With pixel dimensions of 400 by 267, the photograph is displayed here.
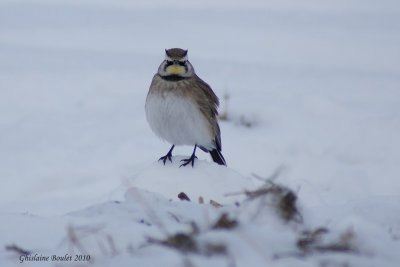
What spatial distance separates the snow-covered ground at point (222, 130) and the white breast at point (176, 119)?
0.58 meters

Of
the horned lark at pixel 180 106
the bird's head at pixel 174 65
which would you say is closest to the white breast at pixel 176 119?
the horned lark at pixel 180 106

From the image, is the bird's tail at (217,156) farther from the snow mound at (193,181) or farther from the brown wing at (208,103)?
the snow mound at (193,181)

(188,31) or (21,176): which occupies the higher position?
(188,31)

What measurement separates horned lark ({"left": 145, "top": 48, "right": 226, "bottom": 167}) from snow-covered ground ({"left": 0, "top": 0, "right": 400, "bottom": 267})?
1.91 feet

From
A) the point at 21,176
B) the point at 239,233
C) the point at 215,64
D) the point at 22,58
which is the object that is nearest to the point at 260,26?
the point at 215,64

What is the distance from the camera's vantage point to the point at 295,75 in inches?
407

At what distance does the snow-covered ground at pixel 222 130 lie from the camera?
10.00ft

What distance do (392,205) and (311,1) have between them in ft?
36.8

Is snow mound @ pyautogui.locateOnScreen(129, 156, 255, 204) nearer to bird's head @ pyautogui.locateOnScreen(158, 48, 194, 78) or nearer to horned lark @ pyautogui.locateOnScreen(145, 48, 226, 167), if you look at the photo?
horned lark @ pyautogui.locateOnScreen(145, 48, 226, 167)

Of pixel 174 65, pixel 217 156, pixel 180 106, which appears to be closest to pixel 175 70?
pixel 174 65

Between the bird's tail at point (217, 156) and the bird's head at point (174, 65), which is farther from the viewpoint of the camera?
the bird's tail at point (217, 156)

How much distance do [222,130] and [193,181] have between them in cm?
390

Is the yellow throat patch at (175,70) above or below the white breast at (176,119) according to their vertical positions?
above

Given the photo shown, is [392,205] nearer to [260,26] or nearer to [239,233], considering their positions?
[239,233]
